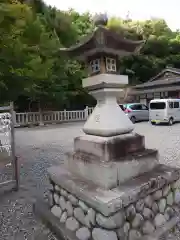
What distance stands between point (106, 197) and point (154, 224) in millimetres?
869

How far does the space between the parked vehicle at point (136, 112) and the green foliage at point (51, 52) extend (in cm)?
361

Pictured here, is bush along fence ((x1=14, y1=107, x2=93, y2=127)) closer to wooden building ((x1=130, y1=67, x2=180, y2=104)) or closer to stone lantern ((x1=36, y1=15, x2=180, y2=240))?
wooden building ((x1=130, y1=67, x2=180, y2=104))

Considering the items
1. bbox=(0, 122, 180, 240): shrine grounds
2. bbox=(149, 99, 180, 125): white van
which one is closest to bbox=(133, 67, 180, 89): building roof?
bbox=(149, 99, 180, 125): white van

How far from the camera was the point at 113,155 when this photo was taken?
2512 mm

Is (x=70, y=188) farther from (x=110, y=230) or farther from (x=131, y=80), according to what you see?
(x=131, y=80)

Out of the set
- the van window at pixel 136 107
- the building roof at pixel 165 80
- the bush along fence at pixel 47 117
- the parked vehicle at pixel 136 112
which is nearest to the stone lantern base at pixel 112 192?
the bush along fence at pixel 47 117

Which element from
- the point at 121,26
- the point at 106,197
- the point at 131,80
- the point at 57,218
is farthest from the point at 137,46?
the point at 131,80

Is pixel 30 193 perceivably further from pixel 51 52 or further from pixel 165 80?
pixel 165 80

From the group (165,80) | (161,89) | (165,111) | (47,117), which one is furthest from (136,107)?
(165,80)

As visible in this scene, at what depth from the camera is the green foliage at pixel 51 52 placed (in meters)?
3.69

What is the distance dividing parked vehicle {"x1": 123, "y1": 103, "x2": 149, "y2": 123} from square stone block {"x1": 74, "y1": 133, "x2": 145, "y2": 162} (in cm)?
1234

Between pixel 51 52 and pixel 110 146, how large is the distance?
120 inches

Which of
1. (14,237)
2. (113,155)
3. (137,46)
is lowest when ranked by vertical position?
(14,237)

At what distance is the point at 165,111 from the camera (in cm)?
1341
